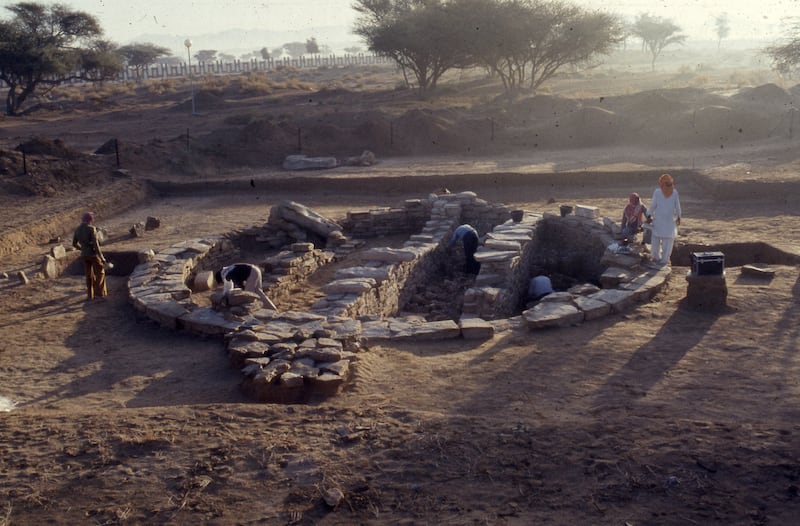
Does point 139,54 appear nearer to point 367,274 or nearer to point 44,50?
point 44,50

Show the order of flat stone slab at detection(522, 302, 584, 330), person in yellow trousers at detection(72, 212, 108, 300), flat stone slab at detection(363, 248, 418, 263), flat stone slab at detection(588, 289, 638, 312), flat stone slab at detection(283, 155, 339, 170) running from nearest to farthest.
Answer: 1. flat stone slab at detection(522, 302, 584, 330)
2. flat stone slab at detection(588, 289, 638, 312)
3. person in yellow trousers at detection(72, 212, 108, 300)
4. flat stone slab at detection(363, 248, 418, 263)
5. flat stone slab at detection(283, 155, 339, 170)

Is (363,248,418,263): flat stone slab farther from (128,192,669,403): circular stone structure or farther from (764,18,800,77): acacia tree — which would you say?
(764,18,800,77): acacia tree

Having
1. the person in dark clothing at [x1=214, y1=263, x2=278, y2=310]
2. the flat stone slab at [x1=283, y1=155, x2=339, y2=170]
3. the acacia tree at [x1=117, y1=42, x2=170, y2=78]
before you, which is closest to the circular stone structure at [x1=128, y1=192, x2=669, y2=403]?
the person in dark clothing at [x1=214, y1=263, x2=278, y2=310]

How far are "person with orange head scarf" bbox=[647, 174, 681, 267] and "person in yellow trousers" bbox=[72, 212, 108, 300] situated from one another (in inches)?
295

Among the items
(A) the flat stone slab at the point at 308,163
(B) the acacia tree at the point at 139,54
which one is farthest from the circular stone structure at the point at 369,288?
(B) the acacia tree at the point at 139,54

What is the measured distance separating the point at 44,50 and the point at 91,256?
106 feet

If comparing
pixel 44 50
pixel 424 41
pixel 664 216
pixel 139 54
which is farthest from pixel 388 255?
pixel 139 54

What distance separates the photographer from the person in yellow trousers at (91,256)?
1072 centimetres

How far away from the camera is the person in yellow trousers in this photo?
35.2 ft

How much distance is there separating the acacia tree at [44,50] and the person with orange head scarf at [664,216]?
118 ft

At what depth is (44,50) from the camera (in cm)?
3850

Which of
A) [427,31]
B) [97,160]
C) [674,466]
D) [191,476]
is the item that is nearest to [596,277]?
[674,466]

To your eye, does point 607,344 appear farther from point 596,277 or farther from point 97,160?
point 97,160

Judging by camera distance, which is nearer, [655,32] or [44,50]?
[44,50]
